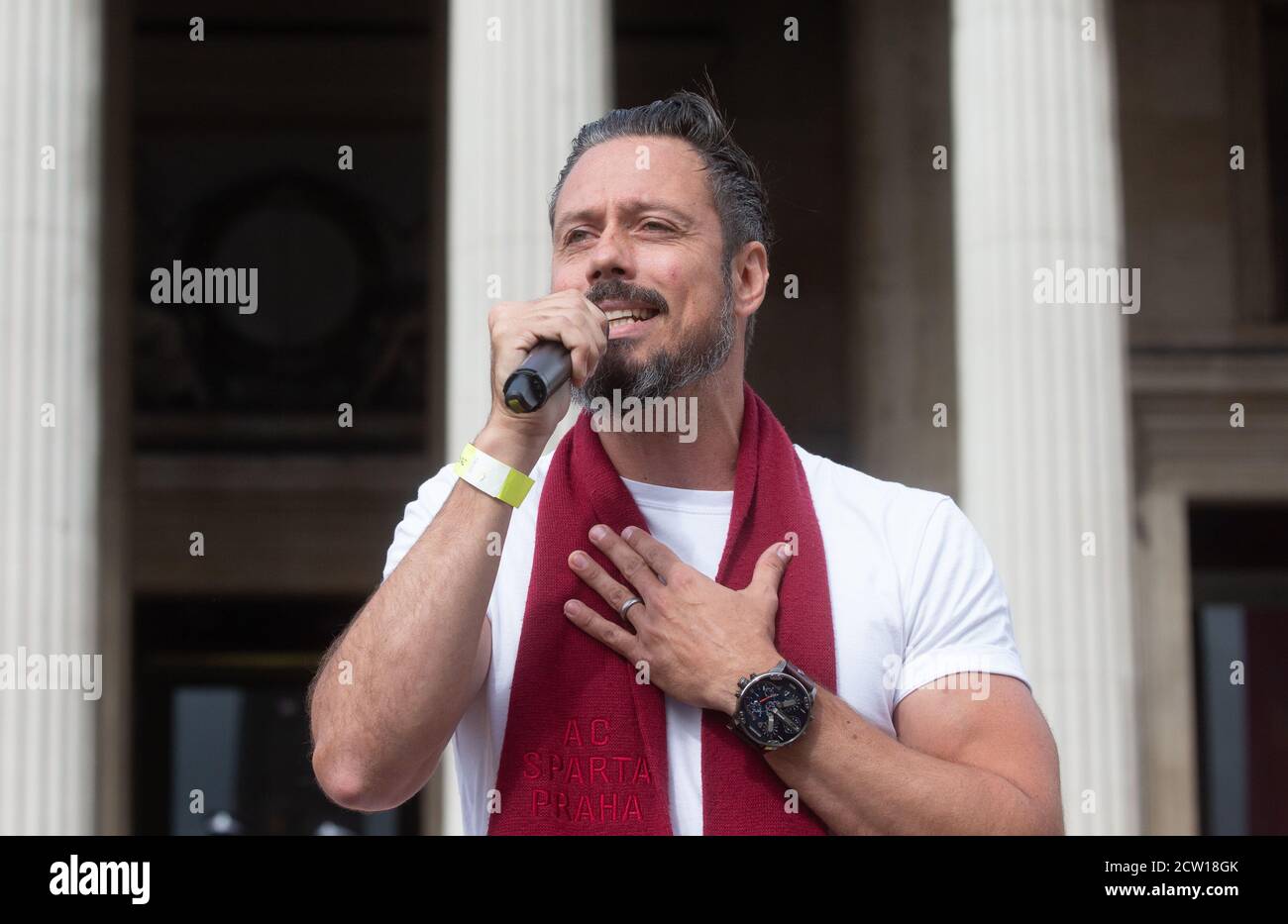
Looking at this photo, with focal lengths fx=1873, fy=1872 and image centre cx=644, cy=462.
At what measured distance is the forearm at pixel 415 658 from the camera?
3.56 meters

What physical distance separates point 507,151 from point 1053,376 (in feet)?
16.7

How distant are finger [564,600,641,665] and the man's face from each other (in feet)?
1.51

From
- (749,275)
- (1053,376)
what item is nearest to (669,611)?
(749,275)

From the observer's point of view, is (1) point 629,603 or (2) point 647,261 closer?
(1) point 629,603

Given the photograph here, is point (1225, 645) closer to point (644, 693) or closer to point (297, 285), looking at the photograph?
point (297, 285)

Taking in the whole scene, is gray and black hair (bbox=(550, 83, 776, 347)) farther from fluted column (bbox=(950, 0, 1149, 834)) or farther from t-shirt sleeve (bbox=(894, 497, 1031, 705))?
fluted column (bbox=(950, 0, 1149, 834))

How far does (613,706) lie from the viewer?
12.2 feet

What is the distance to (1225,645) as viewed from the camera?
2322 centimetres

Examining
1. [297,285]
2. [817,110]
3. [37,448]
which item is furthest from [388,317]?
[37,448]

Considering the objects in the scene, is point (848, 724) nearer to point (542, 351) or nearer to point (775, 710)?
point (775, 710)

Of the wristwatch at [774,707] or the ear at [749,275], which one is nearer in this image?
the wristwatch at [774,707]

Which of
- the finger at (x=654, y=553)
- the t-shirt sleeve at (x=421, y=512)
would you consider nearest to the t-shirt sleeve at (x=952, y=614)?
the finger at (x=654, y=553)

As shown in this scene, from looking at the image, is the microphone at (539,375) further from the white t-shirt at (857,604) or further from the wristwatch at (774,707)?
the wristwatch at (774,707)

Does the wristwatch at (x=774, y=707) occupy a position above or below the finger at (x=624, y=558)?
below
